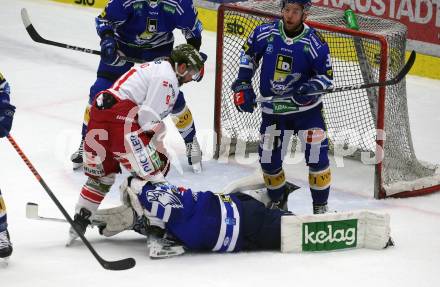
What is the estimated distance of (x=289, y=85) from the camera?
194 inches

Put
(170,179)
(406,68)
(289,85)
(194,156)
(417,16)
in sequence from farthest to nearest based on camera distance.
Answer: (417,16) → (194,156) → (170,179) → (406,68) → (289,85)

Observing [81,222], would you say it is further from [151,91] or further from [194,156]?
[194,156]

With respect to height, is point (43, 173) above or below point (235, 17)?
below

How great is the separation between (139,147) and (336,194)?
142cm

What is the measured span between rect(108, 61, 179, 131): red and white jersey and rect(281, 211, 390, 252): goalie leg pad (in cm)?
67

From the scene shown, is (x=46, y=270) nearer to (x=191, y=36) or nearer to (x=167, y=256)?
(x=167, y=256)

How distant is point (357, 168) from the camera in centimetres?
590

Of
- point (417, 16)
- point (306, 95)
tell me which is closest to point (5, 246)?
point (306, 95)

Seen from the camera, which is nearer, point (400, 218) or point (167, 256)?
point (167, 256)

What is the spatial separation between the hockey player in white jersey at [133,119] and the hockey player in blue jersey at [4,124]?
0.30 m

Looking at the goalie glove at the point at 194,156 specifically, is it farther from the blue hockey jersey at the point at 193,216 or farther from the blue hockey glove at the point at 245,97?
the blue hockey jersey at the point at 193,216

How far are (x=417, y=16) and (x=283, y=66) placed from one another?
2582mm

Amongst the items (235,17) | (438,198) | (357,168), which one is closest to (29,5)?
(235,17)

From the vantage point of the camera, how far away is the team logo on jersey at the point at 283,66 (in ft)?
16.0
